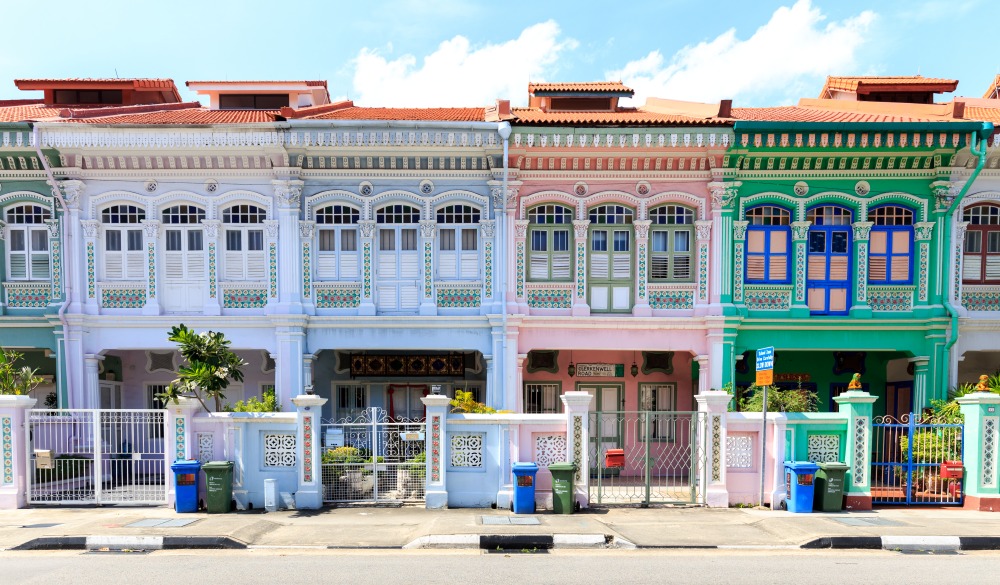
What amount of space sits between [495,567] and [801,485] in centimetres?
597

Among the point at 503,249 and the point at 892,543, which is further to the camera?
the point at 503,249

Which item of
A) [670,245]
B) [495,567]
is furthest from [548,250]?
[495,567]

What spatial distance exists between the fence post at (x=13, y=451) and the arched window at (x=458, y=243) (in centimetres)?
825

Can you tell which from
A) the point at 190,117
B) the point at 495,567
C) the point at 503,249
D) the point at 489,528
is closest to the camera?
the point at 495,567

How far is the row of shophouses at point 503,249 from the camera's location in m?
14.6

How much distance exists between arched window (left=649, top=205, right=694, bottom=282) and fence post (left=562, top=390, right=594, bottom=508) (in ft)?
15.2

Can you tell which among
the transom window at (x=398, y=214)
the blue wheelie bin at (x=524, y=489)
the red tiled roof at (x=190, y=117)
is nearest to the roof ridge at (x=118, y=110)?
the red tiled roof at (x=190, y=117)

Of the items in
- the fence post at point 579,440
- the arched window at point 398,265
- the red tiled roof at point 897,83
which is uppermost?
the red tiled roof at point 897,83

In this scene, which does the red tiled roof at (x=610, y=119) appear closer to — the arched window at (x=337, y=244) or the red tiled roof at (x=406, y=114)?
the red tiled roof at (x=406, y=114)

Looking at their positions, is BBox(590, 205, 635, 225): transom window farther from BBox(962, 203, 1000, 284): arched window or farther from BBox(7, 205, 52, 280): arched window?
BBox(7, 205, 52, 280): arched window

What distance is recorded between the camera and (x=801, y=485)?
37.1 ft

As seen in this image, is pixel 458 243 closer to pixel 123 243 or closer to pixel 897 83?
pixel 123 243

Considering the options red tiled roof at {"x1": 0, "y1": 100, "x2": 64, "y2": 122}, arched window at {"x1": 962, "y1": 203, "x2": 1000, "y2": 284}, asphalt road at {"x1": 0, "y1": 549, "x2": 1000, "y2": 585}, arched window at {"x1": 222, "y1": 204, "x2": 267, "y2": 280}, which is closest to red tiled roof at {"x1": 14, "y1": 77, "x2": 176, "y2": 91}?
red tiled roof at {"x1": 0, "y1": 100, "x2": 64, "y2": 122}

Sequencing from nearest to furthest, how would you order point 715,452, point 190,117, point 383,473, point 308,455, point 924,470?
1. point 308,455
2. point 715,452
3. point 383,473
4. point 924,470
5. point 190,117
